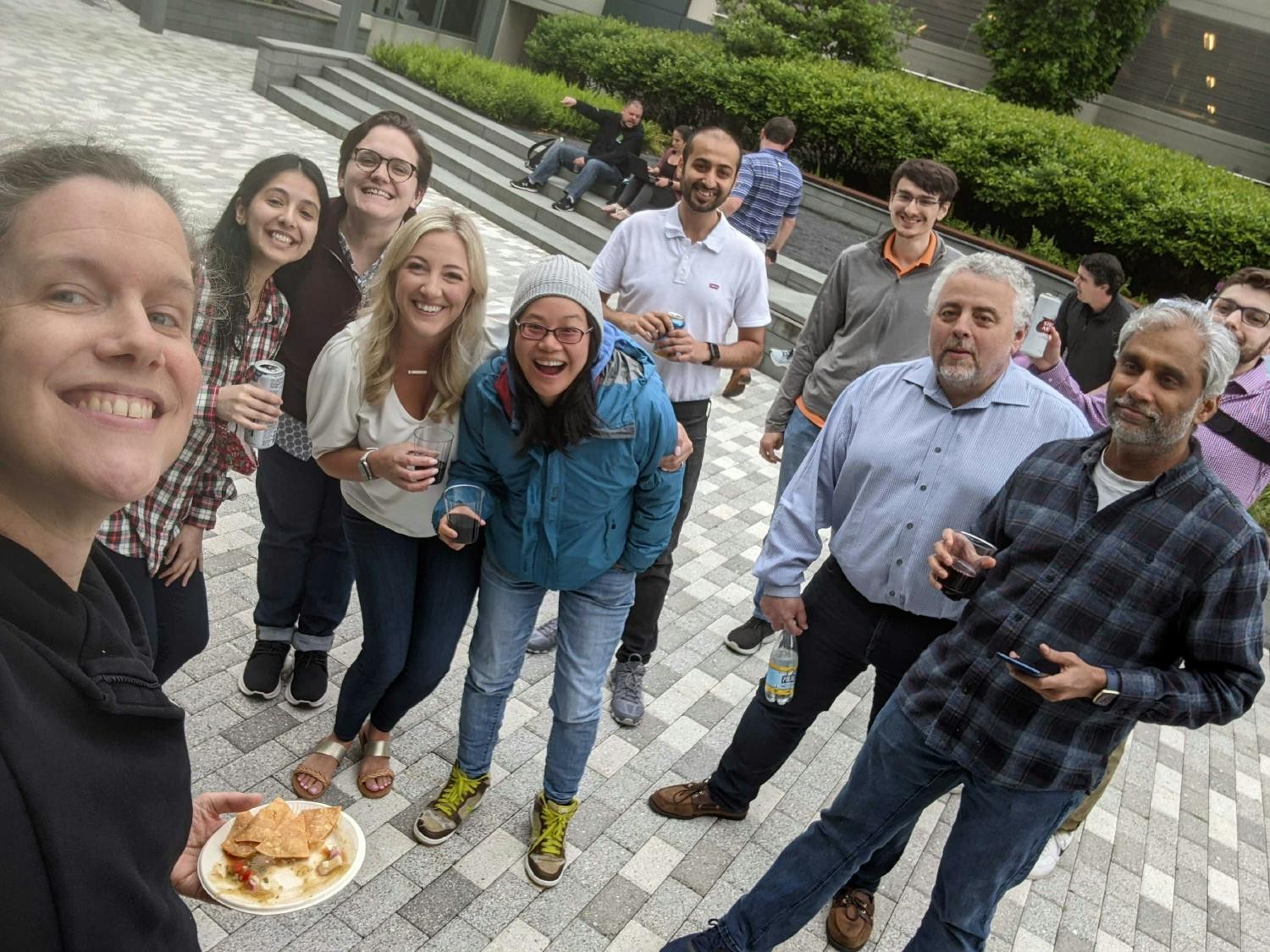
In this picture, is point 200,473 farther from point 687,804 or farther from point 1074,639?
point 1074,639

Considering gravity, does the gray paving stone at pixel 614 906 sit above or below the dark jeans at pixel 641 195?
below

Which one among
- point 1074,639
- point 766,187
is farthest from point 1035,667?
point 766,187

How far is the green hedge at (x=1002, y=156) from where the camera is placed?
11211mm

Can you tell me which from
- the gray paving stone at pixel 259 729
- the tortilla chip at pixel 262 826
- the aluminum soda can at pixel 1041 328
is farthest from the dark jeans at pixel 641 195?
the tortilla chip at pixel 262 826

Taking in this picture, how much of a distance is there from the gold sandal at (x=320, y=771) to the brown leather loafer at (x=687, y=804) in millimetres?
1214

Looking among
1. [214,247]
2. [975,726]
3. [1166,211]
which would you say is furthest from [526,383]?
[1166,211]

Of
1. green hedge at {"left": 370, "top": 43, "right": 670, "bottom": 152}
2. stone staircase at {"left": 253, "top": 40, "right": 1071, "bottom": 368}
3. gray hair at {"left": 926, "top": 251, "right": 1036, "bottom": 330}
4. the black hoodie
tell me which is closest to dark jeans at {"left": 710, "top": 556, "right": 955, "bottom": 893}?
gray hair at {"left": 926, "top": 251, "right": 1036, "bottom": 330}

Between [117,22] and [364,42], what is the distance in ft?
16.2

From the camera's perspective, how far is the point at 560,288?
108 inches

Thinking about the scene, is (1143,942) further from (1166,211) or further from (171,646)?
(1166,211)

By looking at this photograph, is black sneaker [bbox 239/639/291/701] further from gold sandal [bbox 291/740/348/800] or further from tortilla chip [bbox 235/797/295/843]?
tortilla chip [bbox 235/797/295/843]

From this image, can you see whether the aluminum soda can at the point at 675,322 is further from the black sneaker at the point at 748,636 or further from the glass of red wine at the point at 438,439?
the black sneaker at the point at 748,636

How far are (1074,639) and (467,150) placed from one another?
1383 centimetres

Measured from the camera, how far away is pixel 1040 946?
3598mm
